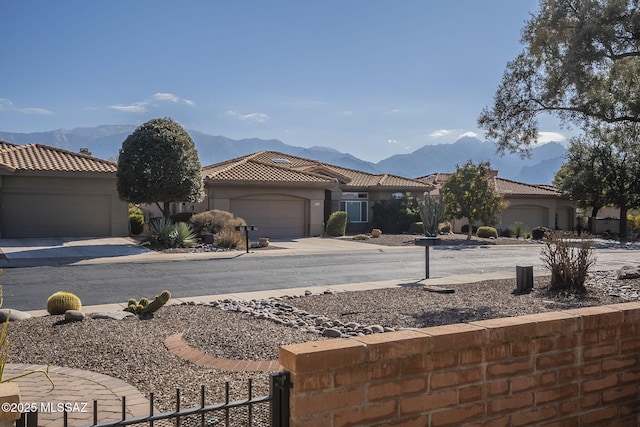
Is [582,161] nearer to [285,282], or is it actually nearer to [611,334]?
[285,282]

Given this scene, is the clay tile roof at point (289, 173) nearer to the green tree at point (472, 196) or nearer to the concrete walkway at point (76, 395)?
the green tree at point (472, 196)

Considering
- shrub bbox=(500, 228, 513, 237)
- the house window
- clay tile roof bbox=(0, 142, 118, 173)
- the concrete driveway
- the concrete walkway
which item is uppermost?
clay tile roof bbox=(0, 142, 118, 173)

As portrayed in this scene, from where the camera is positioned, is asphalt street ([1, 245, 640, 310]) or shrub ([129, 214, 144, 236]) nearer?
asphalt street ([1, 245, 640, 310])

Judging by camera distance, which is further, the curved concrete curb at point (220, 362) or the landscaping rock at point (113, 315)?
the landscaping rock at point (113, 315)

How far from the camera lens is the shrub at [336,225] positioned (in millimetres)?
33969

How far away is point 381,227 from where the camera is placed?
123 ft

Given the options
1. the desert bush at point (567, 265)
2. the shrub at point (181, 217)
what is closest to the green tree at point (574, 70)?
the desert bush at point (567, 265)

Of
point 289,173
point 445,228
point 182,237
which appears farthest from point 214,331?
point 445,228

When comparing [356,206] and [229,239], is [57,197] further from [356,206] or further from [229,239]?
[356,206]

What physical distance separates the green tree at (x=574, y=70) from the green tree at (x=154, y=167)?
14.5 metres

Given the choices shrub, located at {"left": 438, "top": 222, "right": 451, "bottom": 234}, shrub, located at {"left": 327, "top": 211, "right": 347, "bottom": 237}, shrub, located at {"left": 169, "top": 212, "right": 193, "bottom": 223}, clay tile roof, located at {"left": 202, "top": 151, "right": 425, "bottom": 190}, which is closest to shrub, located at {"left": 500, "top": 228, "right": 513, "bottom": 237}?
shrub, located at {"left": 438, "top": 222, "right": 451, "bottom": 234}

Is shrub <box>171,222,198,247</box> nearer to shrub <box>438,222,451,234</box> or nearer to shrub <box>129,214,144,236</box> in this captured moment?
shrub <box>129,214,144,236</box>

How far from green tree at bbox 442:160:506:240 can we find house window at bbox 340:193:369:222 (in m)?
6.50

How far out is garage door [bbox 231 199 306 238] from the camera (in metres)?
32.1
